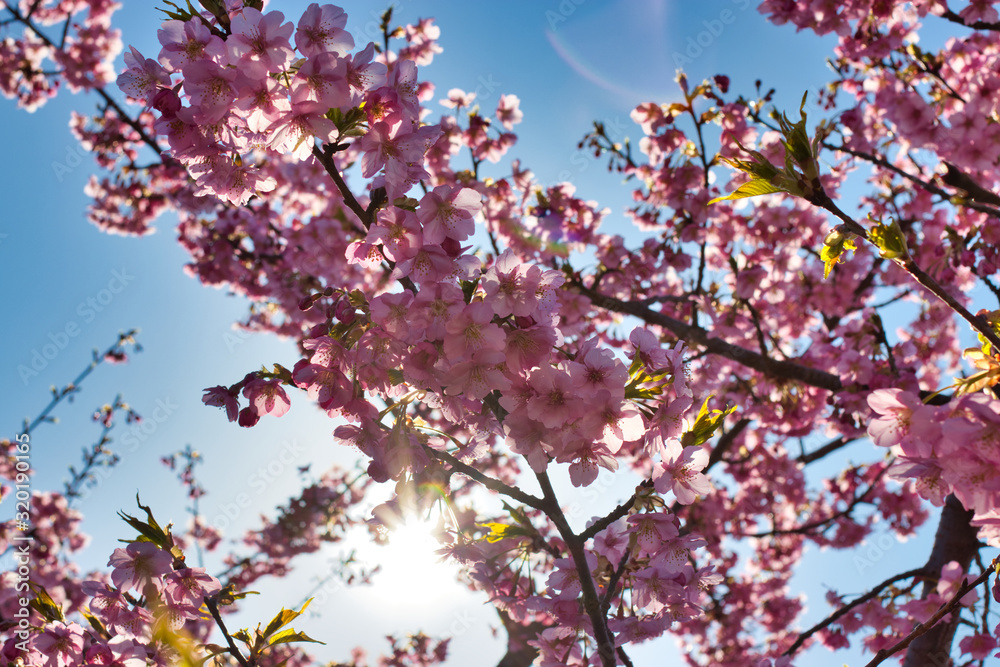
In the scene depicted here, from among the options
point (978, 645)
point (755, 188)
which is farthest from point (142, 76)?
point (978, 645)

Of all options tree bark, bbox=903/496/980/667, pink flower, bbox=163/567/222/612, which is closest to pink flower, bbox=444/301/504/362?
pink flower, bbox=163/567/222/612

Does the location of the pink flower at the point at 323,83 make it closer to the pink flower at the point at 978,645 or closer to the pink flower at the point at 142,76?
the pink flower at the point at 142,76

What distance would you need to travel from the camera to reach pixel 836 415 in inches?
159

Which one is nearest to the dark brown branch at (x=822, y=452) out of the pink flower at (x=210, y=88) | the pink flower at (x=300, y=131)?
the pink flower at (x=300, y=131)

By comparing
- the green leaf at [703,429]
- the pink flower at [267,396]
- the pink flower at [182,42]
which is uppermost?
the pink flower at [182,42]

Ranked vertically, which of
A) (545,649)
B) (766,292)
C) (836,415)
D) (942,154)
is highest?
(942,154)

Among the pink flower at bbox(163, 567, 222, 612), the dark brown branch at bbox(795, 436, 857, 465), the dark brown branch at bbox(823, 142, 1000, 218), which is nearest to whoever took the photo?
the pink flower at bbox(163, 567, 222, 612)

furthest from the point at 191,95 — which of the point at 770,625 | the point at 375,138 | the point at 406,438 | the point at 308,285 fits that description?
the point at 770,625

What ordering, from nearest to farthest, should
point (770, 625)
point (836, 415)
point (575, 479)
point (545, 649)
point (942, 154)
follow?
point (575, 479), point (545, 649), point (836, 415), point (942, 154), point (770, 625)

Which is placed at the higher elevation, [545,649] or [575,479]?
[575,479]

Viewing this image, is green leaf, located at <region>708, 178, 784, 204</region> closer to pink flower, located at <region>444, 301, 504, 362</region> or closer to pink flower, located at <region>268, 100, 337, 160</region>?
pink flower, located at <region>444, 301, 504, 362</region>

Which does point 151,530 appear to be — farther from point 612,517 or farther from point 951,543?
point 951,543

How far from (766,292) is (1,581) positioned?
9.54m

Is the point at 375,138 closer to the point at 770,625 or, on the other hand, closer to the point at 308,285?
the point at 308,285
